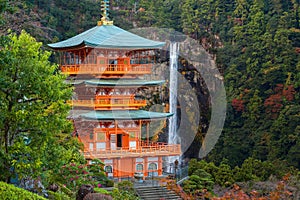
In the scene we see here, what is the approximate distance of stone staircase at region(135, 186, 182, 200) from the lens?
21016mm

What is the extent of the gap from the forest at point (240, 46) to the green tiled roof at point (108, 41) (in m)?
10.7

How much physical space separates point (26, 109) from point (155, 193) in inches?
395

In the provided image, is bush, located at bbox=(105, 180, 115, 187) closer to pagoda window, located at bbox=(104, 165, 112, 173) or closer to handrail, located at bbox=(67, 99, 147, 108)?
pagoda window, located at bbox=(104, 165, 112, 173)

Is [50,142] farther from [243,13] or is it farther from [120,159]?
[243,13]

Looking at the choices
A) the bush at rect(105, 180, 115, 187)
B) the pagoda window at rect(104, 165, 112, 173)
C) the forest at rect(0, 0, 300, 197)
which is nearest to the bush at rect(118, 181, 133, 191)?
the bush at rect(105, 180, 115, 187)

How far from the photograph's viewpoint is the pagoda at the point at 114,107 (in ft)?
75.2

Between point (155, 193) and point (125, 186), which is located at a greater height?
point (125, 186)

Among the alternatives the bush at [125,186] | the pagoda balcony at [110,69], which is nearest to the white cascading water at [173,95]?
the pagoda balcony at [110,69]

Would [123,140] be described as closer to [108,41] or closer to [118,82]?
[118,82]

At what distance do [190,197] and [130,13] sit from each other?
115 ft

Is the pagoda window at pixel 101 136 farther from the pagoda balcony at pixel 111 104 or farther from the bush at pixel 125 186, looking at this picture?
the bush at pixel 125 186

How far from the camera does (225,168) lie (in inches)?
955

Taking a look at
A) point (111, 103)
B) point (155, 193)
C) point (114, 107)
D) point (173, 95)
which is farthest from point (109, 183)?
point (173, 95)

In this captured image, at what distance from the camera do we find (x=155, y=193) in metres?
21.4
